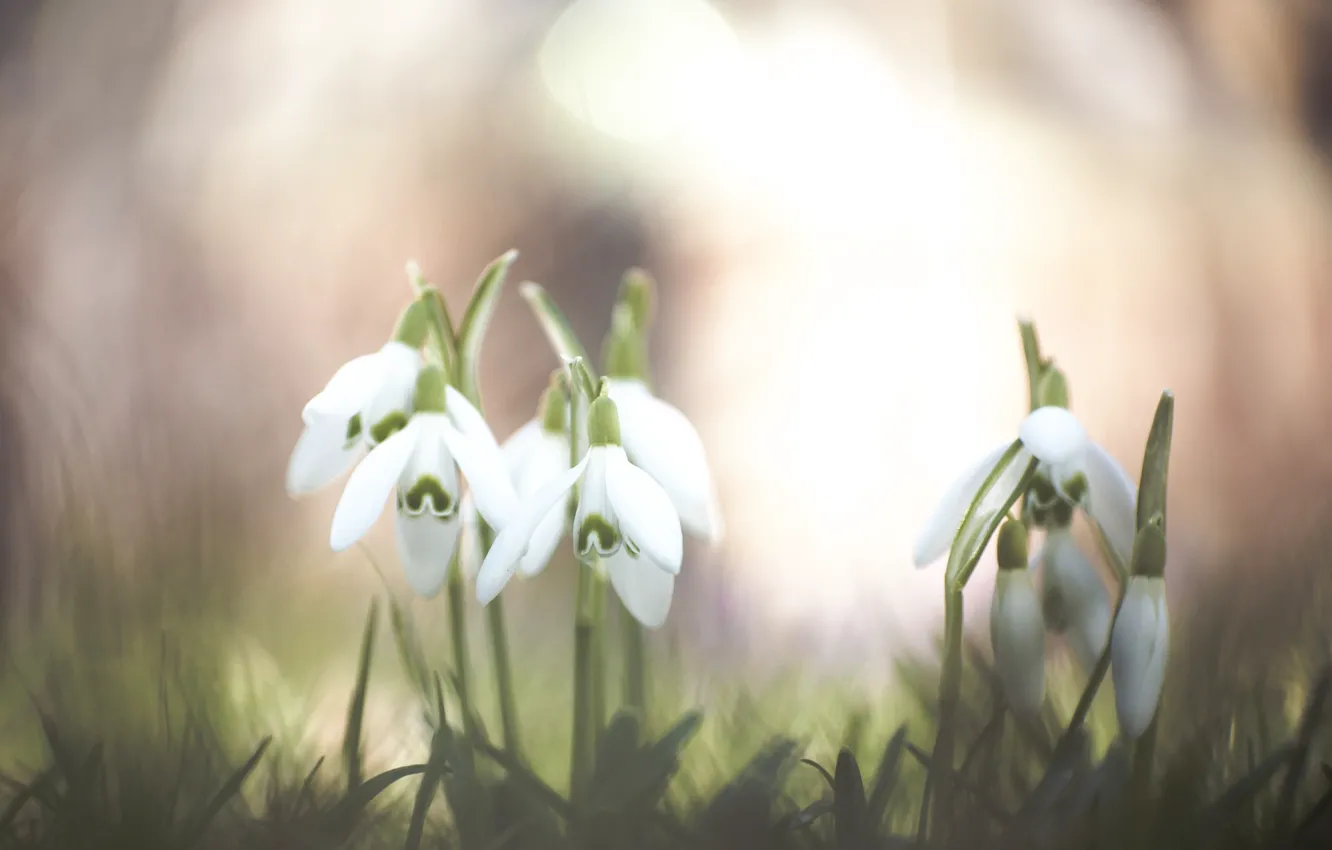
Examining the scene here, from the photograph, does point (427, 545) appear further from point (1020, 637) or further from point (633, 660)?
point (1020, 637)

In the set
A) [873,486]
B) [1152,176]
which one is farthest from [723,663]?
[1152,176]

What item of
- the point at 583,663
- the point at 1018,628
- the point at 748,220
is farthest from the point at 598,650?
→ the point at 748,220

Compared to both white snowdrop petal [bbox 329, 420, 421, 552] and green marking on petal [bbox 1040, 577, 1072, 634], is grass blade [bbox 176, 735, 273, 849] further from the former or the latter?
green marking on petal [bbox 1040, 577, 1072, 634]

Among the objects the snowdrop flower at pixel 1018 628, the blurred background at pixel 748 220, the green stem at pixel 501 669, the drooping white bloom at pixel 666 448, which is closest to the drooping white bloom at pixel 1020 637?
the snowdrop flower at pixel 1018 628

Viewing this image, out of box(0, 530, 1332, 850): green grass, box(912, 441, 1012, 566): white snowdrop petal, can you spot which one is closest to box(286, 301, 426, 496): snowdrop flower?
box(0, 530, 1332, 850): green grass

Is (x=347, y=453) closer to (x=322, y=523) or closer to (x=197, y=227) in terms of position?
(x=322, y=523)

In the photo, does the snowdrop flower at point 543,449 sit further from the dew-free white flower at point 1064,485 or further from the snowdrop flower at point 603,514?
the dew-free white flower at point 1064,485
